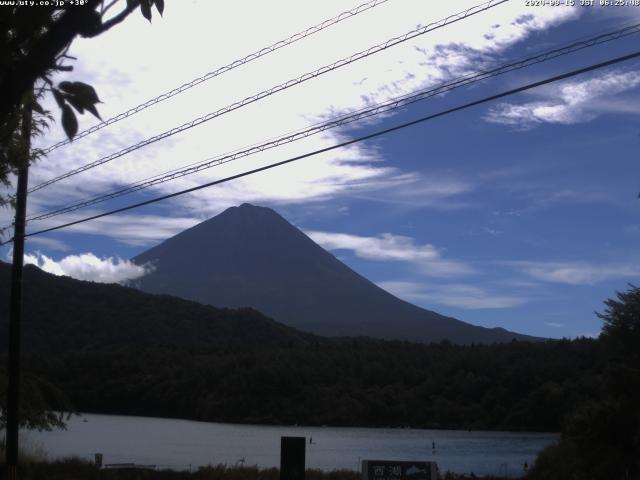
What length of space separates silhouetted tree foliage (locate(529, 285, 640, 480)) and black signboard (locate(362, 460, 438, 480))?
9023 mm

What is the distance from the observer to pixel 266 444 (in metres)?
65.6

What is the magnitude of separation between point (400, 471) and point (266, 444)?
2158 inches

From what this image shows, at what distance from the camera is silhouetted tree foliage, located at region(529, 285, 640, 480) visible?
20.1m

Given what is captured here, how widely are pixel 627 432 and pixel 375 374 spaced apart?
79276 millimetres

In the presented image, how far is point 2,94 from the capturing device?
3.73 meters

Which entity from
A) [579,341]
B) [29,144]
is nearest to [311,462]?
[579,341]

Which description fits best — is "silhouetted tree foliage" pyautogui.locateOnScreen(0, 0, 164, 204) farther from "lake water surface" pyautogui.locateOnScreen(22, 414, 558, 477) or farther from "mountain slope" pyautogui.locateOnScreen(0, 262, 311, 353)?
"mountain slope" pyautogui.locateOnScreen(0, 262, 311, 353)

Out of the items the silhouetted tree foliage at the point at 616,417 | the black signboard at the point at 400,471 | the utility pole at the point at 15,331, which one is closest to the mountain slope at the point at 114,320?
the utility pole at the point at 15,331

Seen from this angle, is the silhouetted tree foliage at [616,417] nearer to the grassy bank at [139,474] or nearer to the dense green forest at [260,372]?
the grassy bank at [139,474]

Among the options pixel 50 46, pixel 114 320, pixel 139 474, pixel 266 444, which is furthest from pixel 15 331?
pixel 114 320

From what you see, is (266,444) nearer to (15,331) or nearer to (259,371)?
(259,371)

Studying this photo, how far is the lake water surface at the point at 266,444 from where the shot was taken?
50281 millimetres

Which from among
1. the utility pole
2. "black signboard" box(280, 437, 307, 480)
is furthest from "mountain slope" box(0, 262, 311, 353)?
"black signboard" box(280, 437, 307, 480)

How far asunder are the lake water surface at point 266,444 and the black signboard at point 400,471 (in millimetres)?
32065
